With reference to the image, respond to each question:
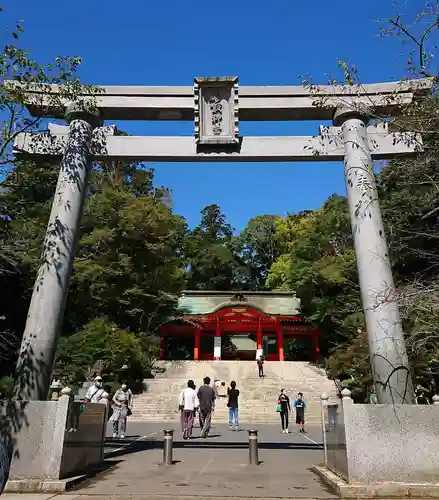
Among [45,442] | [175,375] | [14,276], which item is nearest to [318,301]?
[175,375]

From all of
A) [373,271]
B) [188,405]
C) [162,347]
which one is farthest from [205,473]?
[162,347]

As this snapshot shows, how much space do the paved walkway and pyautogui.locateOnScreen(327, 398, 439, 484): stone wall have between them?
1.94 ft

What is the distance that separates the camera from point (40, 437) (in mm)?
6156

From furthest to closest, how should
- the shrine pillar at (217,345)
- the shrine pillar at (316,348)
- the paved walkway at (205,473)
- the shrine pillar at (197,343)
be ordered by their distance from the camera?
the shrine pillar at (197,343) → the shrine pillar at (217,345) → the shrine pillar at (316,348) → the paved walkway at (205,473)

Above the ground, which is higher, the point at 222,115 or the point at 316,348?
the point at 222,115

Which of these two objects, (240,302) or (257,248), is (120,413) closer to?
(240,302)

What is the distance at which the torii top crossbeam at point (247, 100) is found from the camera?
8.95 metres

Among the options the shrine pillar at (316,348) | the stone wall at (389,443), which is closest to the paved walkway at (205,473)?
the stone wall at (389,443)

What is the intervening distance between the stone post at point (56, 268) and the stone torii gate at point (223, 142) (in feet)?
0.06

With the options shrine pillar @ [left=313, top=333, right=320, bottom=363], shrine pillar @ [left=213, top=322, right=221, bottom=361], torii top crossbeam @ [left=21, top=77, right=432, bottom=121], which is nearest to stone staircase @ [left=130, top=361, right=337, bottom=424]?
shrine pillar @ [left=313, top=333, right=320, bottom=363]

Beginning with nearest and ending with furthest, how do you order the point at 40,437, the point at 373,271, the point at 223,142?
the point at 40,437 → the point at 373,271 → the point at 223,142

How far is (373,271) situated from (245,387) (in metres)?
A: 18.0

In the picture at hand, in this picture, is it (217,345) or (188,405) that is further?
(217,345)

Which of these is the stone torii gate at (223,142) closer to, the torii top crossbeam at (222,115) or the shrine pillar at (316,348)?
the torii top crossbeam at (222,115)
